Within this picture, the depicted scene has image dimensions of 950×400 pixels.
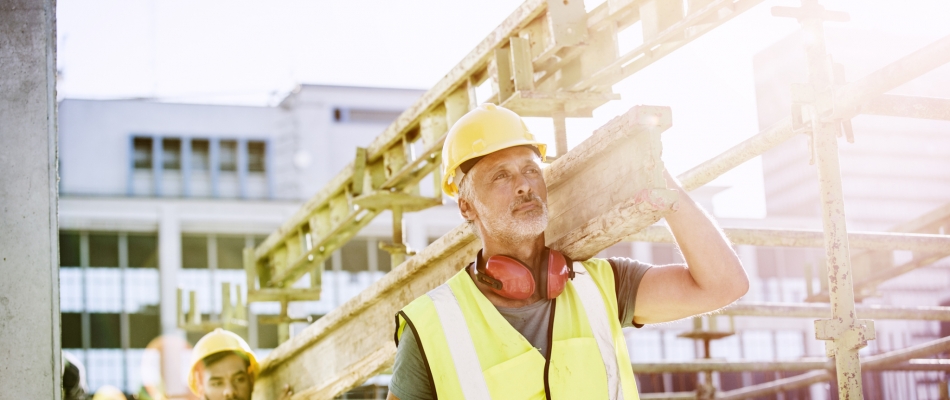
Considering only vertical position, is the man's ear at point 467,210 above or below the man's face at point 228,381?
above

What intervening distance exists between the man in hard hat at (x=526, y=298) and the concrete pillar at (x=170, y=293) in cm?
2404

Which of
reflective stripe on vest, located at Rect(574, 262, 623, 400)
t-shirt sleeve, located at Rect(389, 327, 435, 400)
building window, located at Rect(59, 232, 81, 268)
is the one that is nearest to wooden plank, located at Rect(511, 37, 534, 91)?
reflective stripe on vest, located at Rect(574, 262, 623, 400)

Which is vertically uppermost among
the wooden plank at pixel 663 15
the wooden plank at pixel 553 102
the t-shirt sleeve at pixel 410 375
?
the wooden plank at pixel 663 15

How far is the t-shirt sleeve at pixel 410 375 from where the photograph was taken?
298cm

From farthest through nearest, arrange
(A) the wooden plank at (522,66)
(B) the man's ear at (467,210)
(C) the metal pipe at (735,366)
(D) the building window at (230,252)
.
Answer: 1. (D) the building window at (230,252)
2. (C) the metal pipe at (735,366)
3. (A) the wooden plank at (522,66)
4. (B) the man's ear at (467,210)

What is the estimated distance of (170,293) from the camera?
25859 millimetres

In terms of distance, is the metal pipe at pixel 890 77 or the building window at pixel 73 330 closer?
the metal pipe at pixel 890 77

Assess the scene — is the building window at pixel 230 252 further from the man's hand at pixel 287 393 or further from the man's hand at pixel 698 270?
the man's hand at pixel 698 270

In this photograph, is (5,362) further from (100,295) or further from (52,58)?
(100,295)

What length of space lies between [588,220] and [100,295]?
24816 mm

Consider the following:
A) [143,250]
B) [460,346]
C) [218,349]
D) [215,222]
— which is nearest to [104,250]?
[143,250]

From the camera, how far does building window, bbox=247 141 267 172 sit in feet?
96.9

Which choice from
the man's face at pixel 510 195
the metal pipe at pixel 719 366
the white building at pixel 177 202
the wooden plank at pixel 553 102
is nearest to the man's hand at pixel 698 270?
the man's face at pixel 510 195

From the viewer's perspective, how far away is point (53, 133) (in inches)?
118
